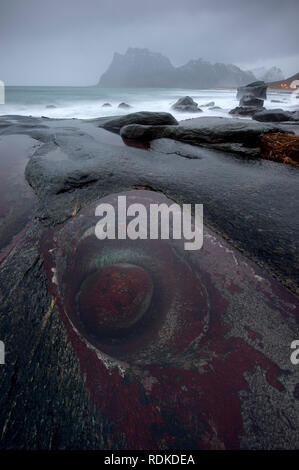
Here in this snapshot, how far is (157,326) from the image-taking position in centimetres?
130

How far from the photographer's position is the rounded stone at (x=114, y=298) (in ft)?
4.25

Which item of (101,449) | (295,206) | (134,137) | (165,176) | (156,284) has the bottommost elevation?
(101,449)

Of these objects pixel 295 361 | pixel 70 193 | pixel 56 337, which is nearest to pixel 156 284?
pixel 56 337

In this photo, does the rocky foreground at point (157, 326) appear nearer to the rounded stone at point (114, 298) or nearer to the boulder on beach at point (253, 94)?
the rounded stone at point (114, 298)

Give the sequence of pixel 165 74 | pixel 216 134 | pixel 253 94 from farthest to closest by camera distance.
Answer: pixel 165 74
pixel 253 94
pixel 216 134

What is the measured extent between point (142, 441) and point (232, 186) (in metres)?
2.18

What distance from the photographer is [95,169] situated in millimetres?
2674

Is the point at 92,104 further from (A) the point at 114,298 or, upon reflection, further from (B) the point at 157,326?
(B) the point at 157,326

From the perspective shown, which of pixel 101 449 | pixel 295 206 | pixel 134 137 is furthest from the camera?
pixel 134 137

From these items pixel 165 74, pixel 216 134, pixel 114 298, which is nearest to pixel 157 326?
pixel 114 298

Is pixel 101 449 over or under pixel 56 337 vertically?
under

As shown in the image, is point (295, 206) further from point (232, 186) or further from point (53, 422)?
point (53, 422)

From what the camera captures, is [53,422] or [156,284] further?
[156,284]

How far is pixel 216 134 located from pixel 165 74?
15927cm
